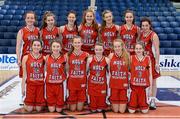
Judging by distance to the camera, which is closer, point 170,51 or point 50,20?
point 50,20

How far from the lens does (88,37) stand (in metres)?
4.55

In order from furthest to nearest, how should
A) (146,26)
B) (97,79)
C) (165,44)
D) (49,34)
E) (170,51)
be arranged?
(165,44), (170,51), (49,34), (146,26), (97,79)

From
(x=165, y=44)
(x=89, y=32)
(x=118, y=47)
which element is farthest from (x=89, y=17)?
(x=165, y=44)

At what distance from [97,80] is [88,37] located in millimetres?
706

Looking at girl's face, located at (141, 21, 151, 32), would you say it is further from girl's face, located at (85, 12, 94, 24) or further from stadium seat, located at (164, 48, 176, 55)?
stadium seat, located at (164, 48, 176, 55)

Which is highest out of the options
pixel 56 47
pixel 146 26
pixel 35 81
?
pixel 146 26

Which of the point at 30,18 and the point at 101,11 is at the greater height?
the point at 101,11

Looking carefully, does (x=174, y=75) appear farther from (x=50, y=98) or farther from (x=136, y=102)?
(x=50, y=98)

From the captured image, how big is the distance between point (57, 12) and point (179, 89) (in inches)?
209

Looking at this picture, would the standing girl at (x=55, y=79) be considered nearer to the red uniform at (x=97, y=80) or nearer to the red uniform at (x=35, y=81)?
the red uniform at (x=35, y=81)

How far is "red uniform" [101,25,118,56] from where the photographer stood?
4.50m

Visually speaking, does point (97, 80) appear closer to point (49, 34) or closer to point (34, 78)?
point (34, 78)

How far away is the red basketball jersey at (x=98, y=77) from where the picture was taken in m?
4.09

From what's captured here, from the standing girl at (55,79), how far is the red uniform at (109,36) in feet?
2.34
